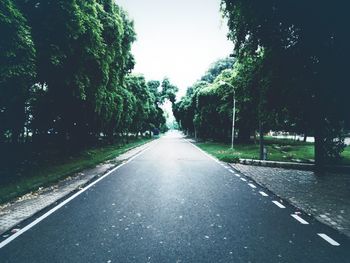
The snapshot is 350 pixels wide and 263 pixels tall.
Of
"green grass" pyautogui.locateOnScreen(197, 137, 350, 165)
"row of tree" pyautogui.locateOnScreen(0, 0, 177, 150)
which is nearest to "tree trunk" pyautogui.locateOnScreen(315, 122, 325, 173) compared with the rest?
"green grass" pyautogui.locateOnScreen(197, 137, 350, 165)

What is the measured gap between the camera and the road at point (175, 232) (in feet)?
17.4

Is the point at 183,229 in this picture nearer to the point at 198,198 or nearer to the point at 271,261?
the point at 271,261

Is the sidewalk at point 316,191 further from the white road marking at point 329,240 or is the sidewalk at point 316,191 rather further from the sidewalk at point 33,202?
the sidewalk at point 33,202

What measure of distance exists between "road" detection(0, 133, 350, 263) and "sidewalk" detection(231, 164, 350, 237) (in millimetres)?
461

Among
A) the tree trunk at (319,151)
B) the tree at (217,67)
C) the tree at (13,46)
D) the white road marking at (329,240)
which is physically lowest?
the white road marking at (329,240)

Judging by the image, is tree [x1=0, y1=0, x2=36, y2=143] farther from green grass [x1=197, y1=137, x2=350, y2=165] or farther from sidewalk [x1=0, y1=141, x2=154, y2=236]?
green grass [x1=197, y1=137, x2=350, y2=165]

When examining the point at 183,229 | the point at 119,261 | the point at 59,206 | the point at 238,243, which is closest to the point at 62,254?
the point at 119,261

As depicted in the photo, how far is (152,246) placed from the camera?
5.67 metres

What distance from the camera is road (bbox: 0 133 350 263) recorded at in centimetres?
532

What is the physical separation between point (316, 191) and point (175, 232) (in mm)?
6597

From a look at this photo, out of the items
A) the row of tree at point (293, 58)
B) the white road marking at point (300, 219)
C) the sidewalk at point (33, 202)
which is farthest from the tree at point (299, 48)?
the sidewalk at point (33, 202)

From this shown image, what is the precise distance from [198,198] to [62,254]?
5.12m

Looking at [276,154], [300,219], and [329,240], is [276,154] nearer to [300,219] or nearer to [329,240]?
[300,219]

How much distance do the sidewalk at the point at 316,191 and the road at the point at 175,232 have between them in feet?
1.51
